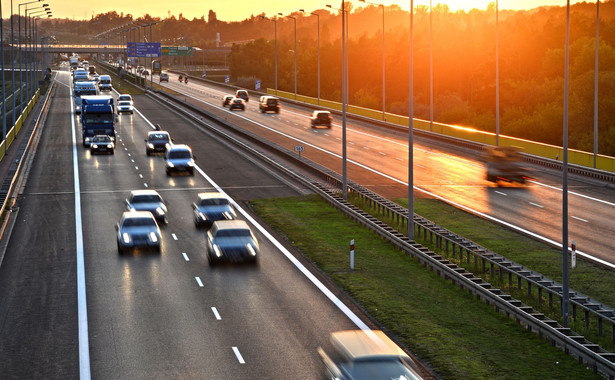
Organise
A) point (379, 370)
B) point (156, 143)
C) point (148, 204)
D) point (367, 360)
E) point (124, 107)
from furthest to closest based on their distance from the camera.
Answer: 1. point (124, 107)
2. point (156, 143)
3. point (148, 204)
4. point (367, 360)
5. point (379, 370)

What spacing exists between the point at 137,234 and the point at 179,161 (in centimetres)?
2274

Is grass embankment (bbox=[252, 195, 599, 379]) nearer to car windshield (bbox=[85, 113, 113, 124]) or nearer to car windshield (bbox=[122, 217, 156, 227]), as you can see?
car windshield (bbox=[122, 217, 156, 227])

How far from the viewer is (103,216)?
45312mm

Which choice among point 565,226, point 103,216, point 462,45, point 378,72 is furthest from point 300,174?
point 378,72

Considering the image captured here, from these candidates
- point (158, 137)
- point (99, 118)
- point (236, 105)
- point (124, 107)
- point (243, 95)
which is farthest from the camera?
point (243, 95)

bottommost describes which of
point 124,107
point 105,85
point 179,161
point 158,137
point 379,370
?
point 379,370

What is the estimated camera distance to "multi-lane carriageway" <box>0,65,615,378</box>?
2383cm

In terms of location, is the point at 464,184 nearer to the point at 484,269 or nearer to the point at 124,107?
the point at 484,269

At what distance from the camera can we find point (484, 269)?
3366cm

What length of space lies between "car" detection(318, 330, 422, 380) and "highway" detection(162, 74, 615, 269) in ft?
62.2

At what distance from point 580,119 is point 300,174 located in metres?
54.0

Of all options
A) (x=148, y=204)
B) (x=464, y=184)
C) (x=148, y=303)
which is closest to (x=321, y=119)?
(x=464, y=184)

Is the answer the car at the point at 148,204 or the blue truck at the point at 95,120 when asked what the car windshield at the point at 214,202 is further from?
the blue truck at the point at 95,120

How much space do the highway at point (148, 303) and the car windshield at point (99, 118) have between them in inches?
887
